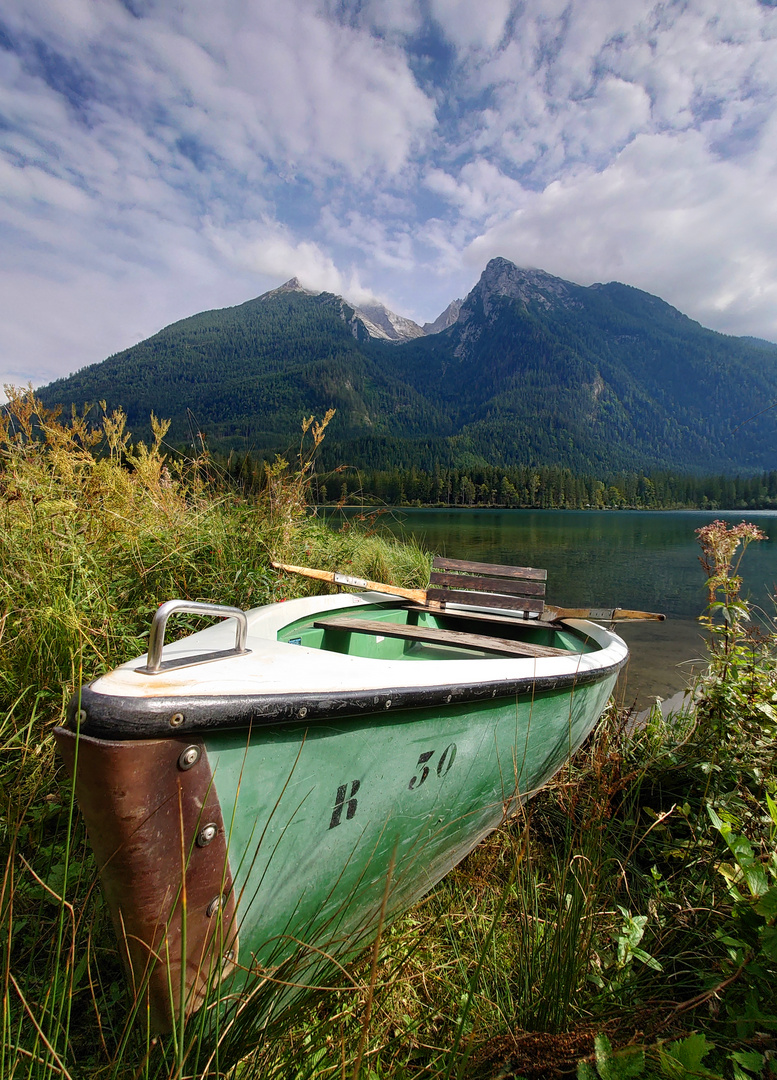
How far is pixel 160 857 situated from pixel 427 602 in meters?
2.89

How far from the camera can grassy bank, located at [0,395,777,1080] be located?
119cm

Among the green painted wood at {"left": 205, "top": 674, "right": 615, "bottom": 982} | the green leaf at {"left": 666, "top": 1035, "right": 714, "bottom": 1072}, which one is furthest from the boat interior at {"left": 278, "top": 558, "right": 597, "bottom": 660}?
the green leaf at {"left": 666, "top": 1035, "right": 714, "bottom": 1072}

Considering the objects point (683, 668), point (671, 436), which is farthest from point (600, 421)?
point (683, 668)

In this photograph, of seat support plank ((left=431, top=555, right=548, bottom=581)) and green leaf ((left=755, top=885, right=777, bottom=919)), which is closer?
green leaf ((left=755, top=885, right=777, bottom=919))

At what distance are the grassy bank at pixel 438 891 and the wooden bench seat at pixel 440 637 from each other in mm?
711

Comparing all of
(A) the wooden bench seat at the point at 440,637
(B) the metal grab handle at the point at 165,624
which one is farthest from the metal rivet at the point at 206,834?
(A) the wooden bench seat at the point at 440,637

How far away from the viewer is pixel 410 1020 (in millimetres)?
1514

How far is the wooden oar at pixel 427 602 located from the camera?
329 cm

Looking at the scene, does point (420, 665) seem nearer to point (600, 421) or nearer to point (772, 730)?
point (772, 730)

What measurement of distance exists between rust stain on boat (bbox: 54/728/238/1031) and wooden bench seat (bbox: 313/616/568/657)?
5.20 feet

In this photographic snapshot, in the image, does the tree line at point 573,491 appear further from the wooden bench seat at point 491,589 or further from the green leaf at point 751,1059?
the green leaf at point 751,1059

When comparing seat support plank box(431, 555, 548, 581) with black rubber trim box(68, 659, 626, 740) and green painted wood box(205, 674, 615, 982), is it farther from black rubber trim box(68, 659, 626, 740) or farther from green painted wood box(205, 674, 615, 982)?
black rubber trim box(68, 659, 626, 740)

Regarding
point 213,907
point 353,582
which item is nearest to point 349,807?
point 213,907

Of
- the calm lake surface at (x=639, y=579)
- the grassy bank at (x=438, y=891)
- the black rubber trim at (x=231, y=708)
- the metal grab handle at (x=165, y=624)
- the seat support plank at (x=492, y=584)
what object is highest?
the metal grab handle at (x=165, y=624)
